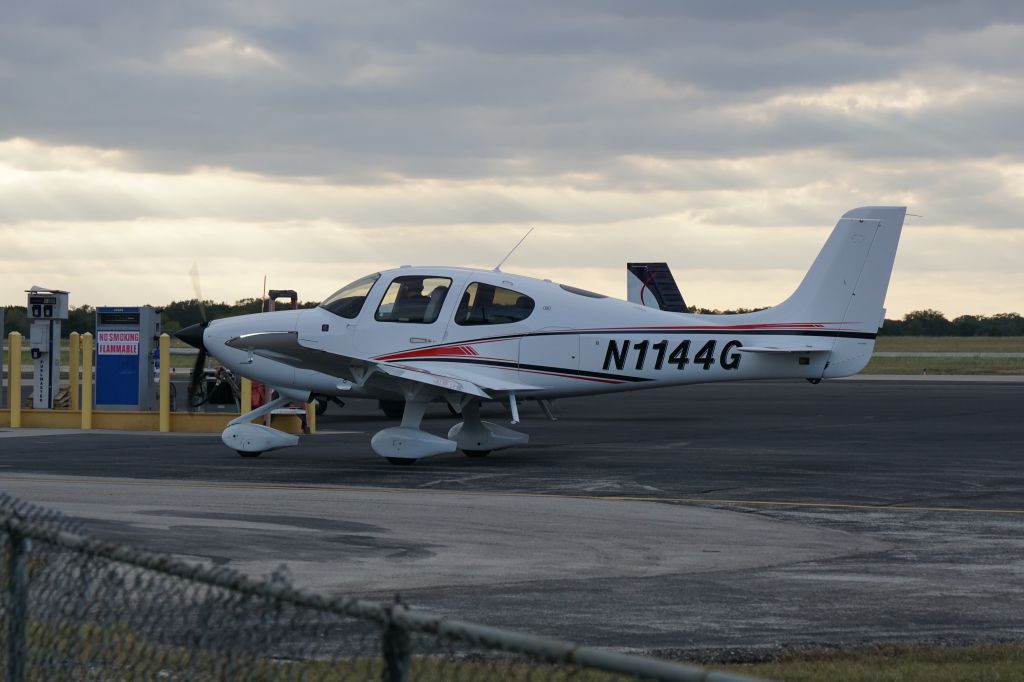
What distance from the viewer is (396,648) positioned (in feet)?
11.9

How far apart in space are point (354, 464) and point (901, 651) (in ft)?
40.2

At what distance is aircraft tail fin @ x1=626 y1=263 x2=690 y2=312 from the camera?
51.8 metres

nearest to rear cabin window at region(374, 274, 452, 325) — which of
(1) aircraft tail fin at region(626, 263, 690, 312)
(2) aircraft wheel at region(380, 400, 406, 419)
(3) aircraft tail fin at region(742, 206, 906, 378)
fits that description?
(3) aircraft tail fin at region(742, 206, 906, 378)

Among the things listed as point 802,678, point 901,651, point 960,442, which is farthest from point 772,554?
point 960,442

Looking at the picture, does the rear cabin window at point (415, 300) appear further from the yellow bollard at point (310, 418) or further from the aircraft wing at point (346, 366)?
the yellow bollard at point (310, 418)

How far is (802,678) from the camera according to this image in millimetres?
7047

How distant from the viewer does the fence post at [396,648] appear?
361cm

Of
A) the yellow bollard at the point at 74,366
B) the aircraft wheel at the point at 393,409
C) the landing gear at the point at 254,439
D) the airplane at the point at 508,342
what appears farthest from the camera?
the aircraft wheel at the point at 393,409

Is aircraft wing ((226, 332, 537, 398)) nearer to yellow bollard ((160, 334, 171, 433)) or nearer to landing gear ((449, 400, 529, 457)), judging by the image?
landing gear ((449, 400, 529, 457))

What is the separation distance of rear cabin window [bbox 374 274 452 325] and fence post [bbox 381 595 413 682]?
16.4 metres

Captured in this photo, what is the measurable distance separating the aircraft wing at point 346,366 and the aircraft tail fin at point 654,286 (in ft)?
107

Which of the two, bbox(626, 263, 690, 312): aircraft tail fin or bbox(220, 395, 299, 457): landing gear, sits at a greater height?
bbox(626, 263, 690, 312): aircraft tail fin

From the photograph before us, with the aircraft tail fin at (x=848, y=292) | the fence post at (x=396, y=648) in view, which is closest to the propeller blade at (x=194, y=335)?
the aircraft tail fin at (x=848, y=292)

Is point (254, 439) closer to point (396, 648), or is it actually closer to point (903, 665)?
point (903, 665)
